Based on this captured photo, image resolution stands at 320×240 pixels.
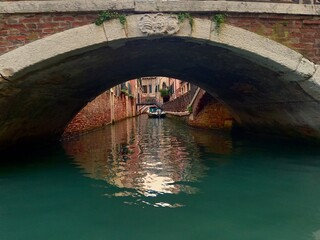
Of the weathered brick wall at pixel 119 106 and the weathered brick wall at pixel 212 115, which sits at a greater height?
the weathered brick wall at pixel 119 106

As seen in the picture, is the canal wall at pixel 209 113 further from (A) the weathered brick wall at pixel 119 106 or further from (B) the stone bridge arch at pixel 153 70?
(A) the weathered brick wall at pixel 119 106

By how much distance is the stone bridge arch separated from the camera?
13.6ft

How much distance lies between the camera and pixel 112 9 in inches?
162

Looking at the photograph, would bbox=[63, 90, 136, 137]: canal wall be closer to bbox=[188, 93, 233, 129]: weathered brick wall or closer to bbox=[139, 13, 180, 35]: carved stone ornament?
bbox=[188, 93, 233, 129]: weathered brick wall

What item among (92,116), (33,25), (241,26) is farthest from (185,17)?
(92,116)

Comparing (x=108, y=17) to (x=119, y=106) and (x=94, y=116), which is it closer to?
(x=94, y=116)

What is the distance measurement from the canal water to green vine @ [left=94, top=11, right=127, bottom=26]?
7.36 feet

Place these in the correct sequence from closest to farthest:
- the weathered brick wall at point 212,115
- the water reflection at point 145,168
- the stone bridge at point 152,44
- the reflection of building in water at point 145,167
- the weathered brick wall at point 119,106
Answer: the water reflection at point 145,168 → the reflection of building in water at point 145,167 → the stone bridge at point 152,44 → the weathered brick wall at point 212,115 → the weathered brick wall at point 119,106

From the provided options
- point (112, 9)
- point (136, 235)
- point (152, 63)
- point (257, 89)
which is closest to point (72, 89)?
point (152, 63)

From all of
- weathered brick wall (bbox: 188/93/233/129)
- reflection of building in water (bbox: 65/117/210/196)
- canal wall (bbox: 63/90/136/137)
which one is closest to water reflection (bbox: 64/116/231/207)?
reflection of building in water (bbox: 65/117/210/196)

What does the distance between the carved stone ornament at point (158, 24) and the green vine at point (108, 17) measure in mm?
254

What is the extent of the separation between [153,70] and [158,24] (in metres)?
3.38

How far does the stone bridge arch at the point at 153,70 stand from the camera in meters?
4.14

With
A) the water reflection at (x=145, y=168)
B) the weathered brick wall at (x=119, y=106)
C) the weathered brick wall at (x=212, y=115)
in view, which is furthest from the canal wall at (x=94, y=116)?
the weathered brick wall at (x=212, y=115)
